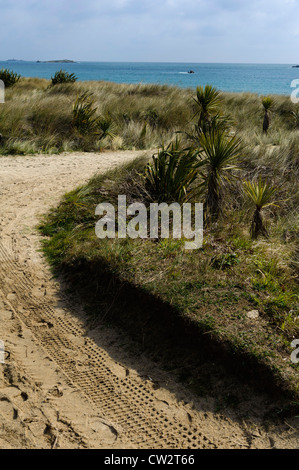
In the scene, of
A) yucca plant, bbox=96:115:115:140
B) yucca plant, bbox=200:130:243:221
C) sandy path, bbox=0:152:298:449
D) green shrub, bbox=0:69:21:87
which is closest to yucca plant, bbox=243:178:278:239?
yucca plant, bbox=200:130:243:221

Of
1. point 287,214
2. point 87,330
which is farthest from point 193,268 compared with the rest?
point 287,214

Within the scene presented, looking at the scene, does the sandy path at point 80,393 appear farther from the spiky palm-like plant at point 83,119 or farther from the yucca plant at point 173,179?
the spiky palm-like plant at point 83,119

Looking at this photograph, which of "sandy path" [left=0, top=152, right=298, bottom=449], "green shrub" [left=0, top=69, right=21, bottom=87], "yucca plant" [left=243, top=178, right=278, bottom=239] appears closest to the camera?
"sandy path" [left=0, top=152, right=298, bottom=449]

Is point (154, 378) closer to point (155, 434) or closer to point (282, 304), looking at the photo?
point (155, 434)

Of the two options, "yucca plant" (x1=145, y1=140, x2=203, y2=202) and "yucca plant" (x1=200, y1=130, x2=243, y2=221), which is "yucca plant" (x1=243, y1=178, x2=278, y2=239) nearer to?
"yucca plant" (x1=200, y1=130, x2=243, y2=221)

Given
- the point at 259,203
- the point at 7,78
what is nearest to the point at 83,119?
the point at 259,203

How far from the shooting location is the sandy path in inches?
128

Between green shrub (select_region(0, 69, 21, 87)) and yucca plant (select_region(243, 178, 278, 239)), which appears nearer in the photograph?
yucca plant (select_region(243, 178, 278, 239))

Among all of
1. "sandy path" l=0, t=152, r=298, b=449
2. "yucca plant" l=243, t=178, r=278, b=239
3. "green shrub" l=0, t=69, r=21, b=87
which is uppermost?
"green shrub" l=0, t=69, r=21, b=87

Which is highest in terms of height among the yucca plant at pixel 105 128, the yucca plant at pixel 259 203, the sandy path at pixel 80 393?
the yucca plant at pixel 105 128

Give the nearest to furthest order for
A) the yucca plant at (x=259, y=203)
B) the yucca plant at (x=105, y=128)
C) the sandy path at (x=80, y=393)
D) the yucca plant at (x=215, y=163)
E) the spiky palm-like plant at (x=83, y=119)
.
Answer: the sandy path at (x=80, y=393)
the yucca plant at (x=259, y=203)
the yucca plant at (x=215, y=163)
the spiky palm-like plant at (x=83, y=119)
the yucca plant at (x=105, y=128)

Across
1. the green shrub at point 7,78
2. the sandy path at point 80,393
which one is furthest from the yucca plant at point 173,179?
the green shrub at point 7,78

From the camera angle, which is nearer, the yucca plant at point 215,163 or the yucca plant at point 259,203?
the yucca plant at point 259,203

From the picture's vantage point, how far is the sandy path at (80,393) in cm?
324
